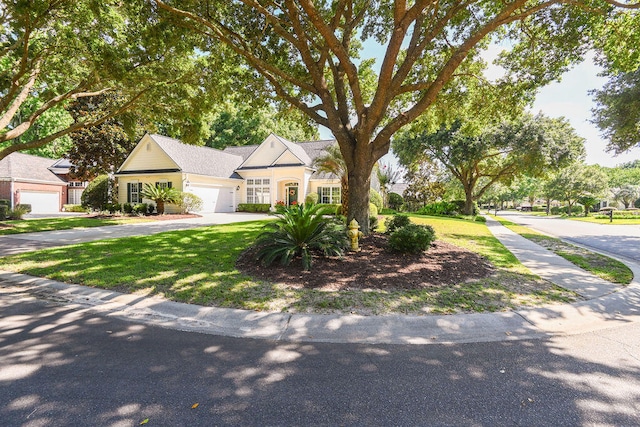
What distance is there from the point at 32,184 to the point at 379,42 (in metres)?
32.9

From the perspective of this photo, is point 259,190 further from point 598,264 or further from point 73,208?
point 598,264

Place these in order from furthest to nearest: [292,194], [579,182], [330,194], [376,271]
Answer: [579,182] → [292,194] → [330,194] → [376,271]

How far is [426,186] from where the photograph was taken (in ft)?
102

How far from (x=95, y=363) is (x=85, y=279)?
3499mm

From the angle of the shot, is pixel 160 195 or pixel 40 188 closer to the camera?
pixel 160 195

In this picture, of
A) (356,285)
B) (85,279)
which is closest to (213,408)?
(356,285)

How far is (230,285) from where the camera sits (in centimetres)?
524

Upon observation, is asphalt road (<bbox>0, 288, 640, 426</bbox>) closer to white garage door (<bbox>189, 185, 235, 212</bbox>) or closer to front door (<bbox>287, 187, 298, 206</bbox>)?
white garage door (<bbox>189, 185, 235, 212</bbox>)

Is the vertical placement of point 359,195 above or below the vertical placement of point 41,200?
above

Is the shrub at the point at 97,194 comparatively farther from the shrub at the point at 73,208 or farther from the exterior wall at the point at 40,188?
the exterior wall at the point at 40,188

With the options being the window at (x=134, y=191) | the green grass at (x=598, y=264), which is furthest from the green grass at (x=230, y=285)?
the window at (x=134, y=191)

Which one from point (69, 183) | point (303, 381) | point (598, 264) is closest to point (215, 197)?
point (69, 183)

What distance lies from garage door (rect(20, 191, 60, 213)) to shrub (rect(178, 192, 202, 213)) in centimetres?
1671

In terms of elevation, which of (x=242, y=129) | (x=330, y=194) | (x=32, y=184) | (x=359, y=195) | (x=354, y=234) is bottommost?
(x=354, y=234)
